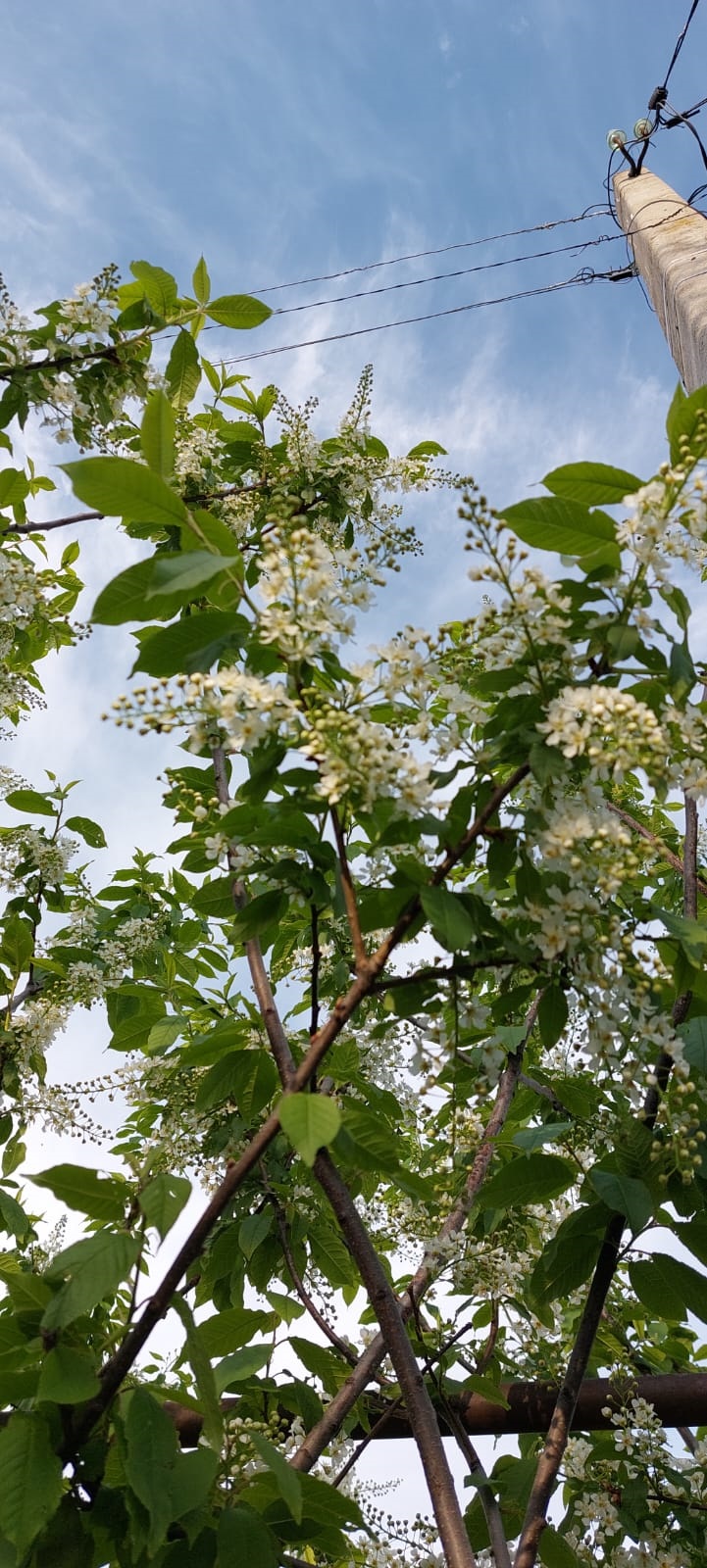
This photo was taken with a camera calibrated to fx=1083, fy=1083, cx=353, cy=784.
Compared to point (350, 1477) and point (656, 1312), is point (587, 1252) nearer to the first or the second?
point (656, 1312)

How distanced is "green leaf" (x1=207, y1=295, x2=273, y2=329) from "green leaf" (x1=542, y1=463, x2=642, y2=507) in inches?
54.0

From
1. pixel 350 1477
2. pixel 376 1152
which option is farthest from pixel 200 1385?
pixel 350 1477

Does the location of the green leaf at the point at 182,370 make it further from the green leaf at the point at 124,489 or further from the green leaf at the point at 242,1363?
the green leaf at the point at 242,1363

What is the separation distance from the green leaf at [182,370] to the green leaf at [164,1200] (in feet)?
6.45

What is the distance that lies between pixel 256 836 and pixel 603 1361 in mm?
2164

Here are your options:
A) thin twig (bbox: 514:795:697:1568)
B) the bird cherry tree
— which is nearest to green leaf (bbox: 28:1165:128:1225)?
the bird cherry tree

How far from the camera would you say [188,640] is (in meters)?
1.33

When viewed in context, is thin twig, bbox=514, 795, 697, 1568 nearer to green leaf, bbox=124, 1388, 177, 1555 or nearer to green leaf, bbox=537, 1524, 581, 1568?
green leaf, bbox=537, 1524, 581, 1568

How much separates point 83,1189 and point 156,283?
79.6 inches

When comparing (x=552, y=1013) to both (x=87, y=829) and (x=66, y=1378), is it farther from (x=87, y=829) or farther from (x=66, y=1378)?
(x=87, y=829)

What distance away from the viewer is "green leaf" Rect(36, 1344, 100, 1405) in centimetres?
122

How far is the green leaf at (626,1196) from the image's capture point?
1.54m

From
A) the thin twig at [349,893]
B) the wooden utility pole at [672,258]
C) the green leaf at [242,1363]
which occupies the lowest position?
the green leaf at [242,1363]

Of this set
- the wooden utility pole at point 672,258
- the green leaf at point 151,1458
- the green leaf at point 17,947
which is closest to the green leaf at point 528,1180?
the green leaf at point 151,1458
